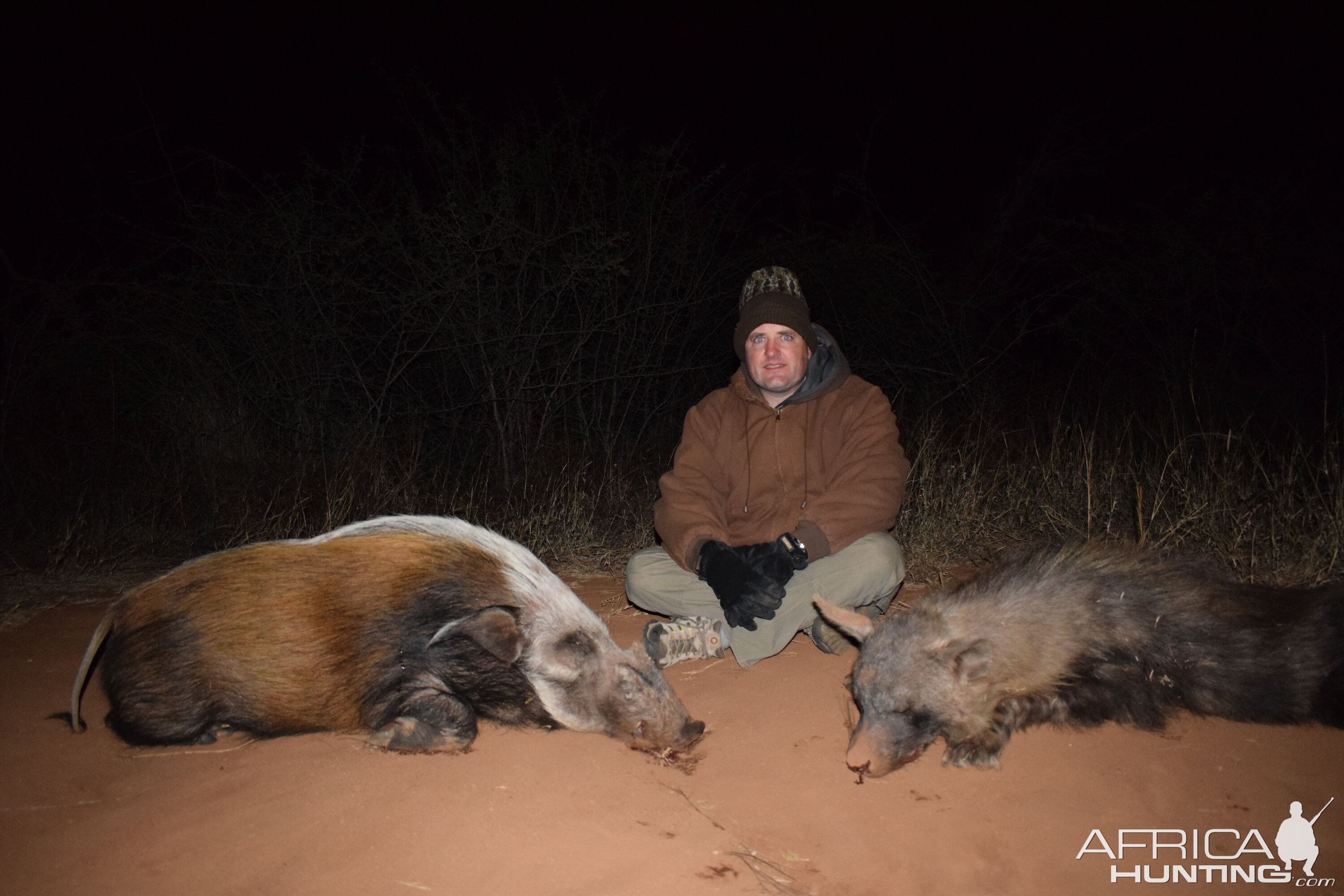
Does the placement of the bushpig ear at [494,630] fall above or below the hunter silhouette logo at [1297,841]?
above

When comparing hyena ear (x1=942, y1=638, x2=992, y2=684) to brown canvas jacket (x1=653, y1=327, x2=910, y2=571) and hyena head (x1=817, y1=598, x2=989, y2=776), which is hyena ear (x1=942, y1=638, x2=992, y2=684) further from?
brown canvas jacket (x1=653, y1=327, x2=910, y2=571)

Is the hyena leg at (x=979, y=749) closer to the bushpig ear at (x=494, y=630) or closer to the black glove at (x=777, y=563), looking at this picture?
the black glove at (x=777, y=563)

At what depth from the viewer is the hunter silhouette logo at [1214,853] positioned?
1991 mm

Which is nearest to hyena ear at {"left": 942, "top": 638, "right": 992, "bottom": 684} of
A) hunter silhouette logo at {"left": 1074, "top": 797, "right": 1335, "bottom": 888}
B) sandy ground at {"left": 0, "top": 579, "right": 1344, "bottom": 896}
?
sandy ground at {"left": 0, "top": 579, "right": 1344, "bottom": 896}

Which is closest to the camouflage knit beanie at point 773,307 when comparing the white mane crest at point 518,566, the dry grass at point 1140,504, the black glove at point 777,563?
the black glove at point 777,563

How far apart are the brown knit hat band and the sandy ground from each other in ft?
4.90

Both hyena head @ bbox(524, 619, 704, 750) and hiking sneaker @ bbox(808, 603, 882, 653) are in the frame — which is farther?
hiking sneaker @ bbox(808, 603, 882, 653)

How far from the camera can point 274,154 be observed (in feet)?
35.0

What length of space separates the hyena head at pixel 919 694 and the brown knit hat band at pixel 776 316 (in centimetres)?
133

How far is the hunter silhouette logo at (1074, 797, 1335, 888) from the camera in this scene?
1.99 m

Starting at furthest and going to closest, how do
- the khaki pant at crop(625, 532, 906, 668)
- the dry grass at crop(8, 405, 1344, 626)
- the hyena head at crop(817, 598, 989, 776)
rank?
the dry grass at crop(8, 405, 1344, 626), the khaki pant at crop(625, 532, 906, 668), the hyena head at crop(817, 598, 989, 776)

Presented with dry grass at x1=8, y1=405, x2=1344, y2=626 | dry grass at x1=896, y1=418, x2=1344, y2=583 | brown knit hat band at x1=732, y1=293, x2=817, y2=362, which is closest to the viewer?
brown knit hat band at x1=732, y1=293, x2=817, y2=362

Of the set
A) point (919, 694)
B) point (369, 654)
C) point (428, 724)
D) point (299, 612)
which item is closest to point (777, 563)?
point (919, 694)

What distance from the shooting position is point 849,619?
2.72 metres
